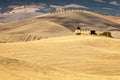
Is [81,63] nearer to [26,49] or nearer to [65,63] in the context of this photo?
[65,63]

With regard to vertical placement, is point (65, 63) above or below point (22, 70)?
below

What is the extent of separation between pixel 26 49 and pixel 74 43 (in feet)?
41.9

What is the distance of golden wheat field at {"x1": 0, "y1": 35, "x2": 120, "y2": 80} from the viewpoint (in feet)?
106

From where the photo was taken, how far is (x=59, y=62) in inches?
1842

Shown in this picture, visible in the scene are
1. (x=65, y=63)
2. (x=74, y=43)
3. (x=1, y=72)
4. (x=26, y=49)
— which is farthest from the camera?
(x=74, y=43)

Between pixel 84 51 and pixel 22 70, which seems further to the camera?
pixel 84 51

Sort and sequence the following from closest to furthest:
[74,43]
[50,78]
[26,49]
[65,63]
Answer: [50,78]
[65,63]
[26,49]
[74,43]

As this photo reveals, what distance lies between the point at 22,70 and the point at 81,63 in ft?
52.6

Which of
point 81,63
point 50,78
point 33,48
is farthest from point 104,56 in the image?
point 50,78

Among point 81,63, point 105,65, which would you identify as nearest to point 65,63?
point 81,63

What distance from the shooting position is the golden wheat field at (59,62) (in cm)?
3241

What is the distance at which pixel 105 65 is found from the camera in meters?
47.2

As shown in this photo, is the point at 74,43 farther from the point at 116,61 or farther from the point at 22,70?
the point at 22,70

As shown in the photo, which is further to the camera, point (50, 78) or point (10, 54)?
point (10, 54)
